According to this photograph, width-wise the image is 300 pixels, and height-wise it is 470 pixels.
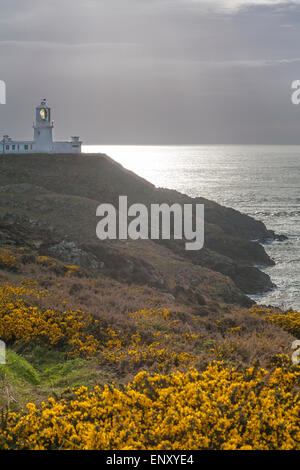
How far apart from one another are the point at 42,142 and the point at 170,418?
66850 mm

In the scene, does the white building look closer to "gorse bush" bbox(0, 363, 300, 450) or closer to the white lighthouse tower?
the white lighthouse tower

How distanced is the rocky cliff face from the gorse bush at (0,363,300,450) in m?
17.8

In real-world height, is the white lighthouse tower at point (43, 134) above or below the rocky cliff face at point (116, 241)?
above

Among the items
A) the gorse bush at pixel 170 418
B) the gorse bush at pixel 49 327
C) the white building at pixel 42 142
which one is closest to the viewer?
the gorse bush at pixel 170 418

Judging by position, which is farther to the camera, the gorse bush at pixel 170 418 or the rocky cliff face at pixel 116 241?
the rocky cliff face at pixel 116 241

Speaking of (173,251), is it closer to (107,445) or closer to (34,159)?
(34,159)

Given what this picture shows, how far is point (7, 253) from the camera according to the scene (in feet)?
73.8

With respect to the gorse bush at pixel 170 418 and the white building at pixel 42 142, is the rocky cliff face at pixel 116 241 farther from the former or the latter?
the gorse bush at pixel 170 418

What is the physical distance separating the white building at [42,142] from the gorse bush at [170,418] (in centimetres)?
6446

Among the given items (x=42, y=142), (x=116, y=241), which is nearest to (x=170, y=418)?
(x=116, y=241)

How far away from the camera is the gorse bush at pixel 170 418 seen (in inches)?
261

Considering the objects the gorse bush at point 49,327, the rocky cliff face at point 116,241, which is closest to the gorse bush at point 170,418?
the gorse bush at point 49,327

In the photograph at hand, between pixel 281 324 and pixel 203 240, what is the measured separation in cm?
3753
